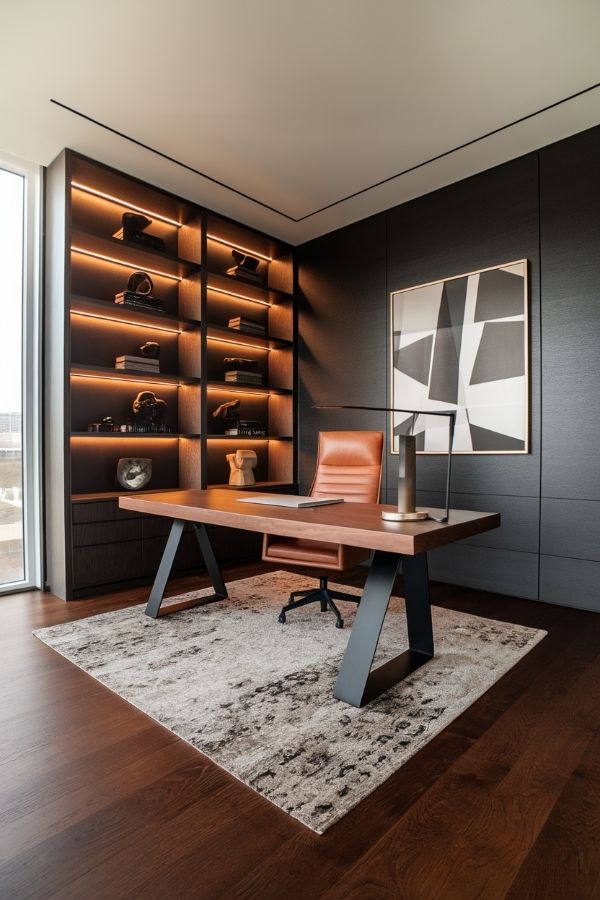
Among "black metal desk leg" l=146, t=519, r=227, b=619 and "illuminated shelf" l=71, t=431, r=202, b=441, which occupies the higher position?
"illuminated shelf" l=71, t=431, r=202, b=441

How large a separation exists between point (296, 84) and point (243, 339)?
7.82ft

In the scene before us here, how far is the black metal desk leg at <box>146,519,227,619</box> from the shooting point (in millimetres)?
3135

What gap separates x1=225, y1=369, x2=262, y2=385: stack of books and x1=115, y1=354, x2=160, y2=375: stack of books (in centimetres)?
83

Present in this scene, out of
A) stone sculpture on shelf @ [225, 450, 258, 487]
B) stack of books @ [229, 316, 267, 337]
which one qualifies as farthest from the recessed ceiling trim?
stone sculpture on shelf @ [225, 450, 258, 487]

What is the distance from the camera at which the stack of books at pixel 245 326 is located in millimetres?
4824

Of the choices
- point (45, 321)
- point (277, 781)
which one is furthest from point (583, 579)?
point (45, 321)

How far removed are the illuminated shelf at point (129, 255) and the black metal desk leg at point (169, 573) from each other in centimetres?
211

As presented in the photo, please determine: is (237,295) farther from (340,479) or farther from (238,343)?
(340,479)

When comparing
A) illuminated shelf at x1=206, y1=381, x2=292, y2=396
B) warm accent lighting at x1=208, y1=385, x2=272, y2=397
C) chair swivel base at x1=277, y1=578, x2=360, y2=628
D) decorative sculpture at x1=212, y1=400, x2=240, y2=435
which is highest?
illuminated shelf at x1=206, y1=381, x2=292, y2=396

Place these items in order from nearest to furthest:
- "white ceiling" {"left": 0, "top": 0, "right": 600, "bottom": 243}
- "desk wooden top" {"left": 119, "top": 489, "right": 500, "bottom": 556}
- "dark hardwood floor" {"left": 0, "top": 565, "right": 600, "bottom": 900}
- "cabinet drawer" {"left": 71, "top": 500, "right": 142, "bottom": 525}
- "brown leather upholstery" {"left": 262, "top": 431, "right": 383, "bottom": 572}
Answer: "dark hardwood floor" {"left": 0, "top": 565, "right": 600, "bottom": 900}
"desk wooden top" {"left": 119, "top": 489, "right": 500, "bottom": 556}
"white ceiling" {"left": 0, "top": 0, "right": 600, "bottom": 243}
"brown leather upholstery" {"left": 262, "top": 431, "right": 383, "bottom": 572}
"cabinet drawer" {"left": 71, "top": 500, "right": 142, "bottom": 525}

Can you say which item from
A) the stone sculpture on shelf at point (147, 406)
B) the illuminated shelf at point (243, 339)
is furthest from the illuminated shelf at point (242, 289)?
the stone sculpture on shelf at point (147, 406)

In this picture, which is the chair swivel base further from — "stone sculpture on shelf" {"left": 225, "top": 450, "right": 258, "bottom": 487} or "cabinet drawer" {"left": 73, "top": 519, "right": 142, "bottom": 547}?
"stone sculpture on shelf" {"left": 225, "top": 450, "right": 258, "bottom": 487}

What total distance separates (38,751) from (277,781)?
83 cm

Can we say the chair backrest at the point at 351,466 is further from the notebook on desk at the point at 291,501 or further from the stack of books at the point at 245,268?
the stack of books at the point at 245,268
